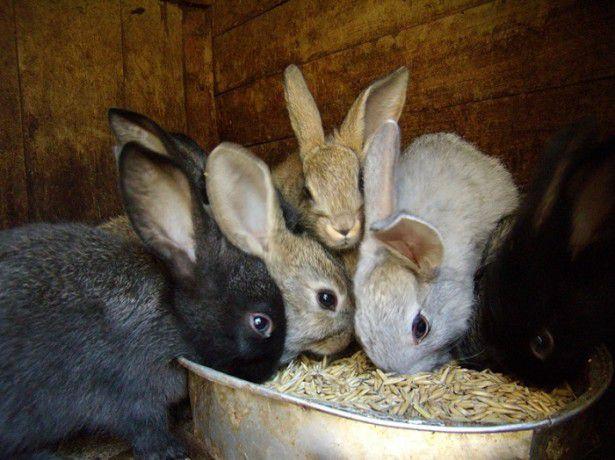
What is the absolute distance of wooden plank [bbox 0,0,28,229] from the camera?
6.97ft

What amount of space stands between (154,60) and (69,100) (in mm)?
526

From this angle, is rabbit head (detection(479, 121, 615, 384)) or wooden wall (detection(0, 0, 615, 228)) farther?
wooden wall (detection(0, 0, 615, 228))

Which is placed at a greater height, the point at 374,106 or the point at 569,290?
the point at 374,106

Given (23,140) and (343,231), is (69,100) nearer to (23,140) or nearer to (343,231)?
(23,140)

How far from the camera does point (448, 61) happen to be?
1937mm

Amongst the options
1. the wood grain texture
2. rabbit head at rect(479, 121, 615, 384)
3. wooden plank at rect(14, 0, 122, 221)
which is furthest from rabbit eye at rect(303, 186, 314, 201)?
wooden plank at rect(14, 0, 122, 221)

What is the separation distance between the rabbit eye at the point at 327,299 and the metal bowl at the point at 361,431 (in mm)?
440

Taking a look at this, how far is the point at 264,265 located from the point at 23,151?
4.38ft

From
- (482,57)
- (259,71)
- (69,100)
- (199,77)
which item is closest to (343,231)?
(482,57)

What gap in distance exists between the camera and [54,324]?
1396 mm

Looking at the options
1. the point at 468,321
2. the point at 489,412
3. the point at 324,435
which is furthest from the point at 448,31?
the point at 324,435

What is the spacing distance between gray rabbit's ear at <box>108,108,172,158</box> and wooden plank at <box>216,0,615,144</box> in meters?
1.00

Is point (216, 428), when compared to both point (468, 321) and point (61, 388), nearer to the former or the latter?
point (61, 388)

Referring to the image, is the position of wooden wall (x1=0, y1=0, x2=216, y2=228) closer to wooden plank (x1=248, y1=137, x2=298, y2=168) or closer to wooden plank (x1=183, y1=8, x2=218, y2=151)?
wooden plank (x1=183, y1=8, x2=218, y2=151)
